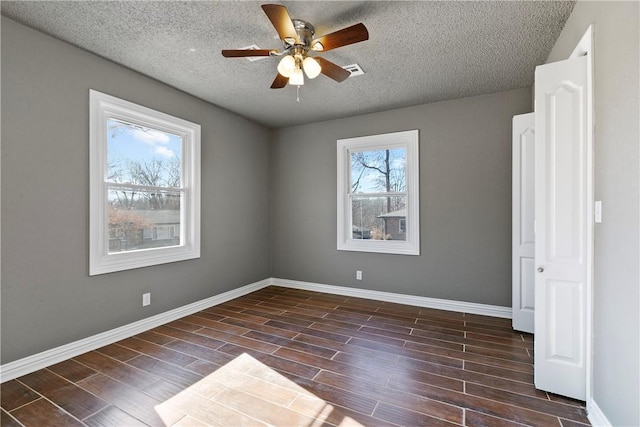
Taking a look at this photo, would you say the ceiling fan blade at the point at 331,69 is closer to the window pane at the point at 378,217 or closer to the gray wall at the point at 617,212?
the gray wall at the point at 617,212

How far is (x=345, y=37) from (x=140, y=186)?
2.54m

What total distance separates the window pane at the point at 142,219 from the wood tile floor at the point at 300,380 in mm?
946

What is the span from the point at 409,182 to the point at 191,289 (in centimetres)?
318

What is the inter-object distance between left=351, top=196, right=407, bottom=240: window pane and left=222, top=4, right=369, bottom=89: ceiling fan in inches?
86.8

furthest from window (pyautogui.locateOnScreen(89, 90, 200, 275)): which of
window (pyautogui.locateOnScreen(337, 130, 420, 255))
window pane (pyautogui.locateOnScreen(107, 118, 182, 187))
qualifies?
window (pyautogui.locateOnScreen(337, 130, 420, 255))

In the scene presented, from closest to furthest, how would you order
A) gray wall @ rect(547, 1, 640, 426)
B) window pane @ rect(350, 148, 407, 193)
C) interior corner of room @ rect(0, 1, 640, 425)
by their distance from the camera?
1. gray wall @ rect(547, 1, 640, 426)
2. interior corner of room @ rect(0, 1, 640, 425)
3. window pane @ rect(350, 148, 407, 193)

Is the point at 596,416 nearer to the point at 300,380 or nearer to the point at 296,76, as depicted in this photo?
the point at 300,380

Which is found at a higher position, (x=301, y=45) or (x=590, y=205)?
(x=301, y=45)

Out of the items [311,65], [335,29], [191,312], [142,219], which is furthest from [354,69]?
[191,312]

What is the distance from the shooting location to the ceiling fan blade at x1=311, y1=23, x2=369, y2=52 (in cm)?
188

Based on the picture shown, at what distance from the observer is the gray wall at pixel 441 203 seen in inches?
138

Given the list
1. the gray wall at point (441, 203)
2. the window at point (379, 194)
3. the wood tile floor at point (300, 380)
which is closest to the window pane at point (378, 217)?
the window at point (379, 194)

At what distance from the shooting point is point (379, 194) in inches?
169

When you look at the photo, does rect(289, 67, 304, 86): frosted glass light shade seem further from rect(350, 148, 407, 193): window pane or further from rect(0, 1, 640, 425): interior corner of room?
rect(350, 148, 407, 193): window pane
